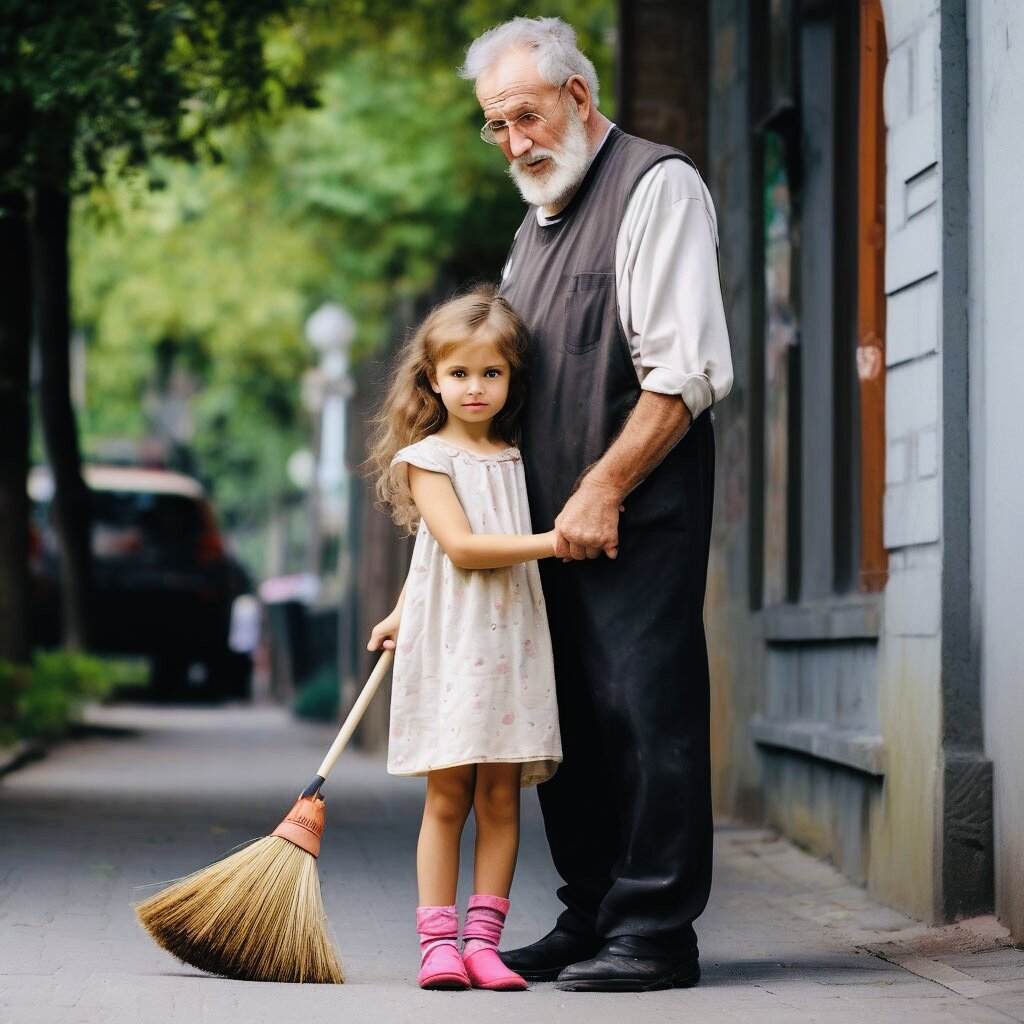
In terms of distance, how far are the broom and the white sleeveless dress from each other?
12 cm

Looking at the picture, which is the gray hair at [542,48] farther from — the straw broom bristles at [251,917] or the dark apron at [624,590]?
the straw broom bristles at [251,917]

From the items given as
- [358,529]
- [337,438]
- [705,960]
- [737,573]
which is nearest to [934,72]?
[705,960]

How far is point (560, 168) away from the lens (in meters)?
4.71

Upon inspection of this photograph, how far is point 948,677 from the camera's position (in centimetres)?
548

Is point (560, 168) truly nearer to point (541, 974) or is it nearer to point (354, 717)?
point (354, 717)

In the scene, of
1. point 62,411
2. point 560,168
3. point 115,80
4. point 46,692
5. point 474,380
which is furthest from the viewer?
point 62,411

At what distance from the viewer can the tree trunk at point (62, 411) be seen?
1469 centimetres

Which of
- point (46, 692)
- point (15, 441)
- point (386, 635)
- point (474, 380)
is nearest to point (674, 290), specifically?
point (474, 380)

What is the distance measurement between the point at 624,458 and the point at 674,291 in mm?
393

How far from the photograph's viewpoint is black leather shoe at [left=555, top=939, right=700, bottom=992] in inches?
179

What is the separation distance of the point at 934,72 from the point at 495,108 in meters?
1.61

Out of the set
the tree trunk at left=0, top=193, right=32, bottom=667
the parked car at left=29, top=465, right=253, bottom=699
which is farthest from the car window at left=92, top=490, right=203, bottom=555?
the tree trunk at left=0, top=193, right=32, bottom=667

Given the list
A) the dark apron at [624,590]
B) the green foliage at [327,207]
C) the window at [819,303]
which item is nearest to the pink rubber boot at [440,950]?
the dark apron at [624,590]

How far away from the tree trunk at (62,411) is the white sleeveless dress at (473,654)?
9.63 meters
